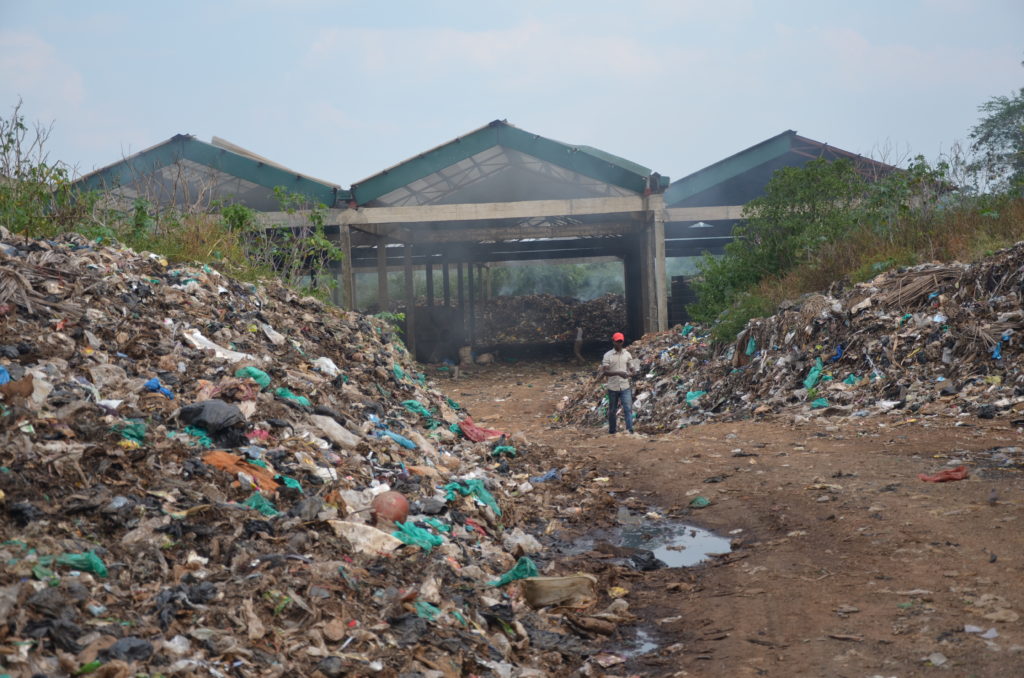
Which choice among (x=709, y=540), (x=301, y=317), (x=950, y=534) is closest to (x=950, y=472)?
(x=950, y=534)

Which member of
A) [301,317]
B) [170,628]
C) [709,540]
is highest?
[301,317]

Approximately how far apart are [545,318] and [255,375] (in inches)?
810

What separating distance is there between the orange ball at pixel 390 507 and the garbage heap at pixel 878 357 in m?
5.36

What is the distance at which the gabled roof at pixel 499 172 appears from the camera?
52.5 feet

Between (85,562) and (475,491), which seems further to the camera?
(475,491)

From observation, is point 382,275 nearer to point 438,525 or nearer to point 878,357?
point 878,357

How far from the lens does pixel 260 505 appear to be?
3.92 m

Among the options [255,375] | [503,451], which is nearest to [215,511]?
[255,375]

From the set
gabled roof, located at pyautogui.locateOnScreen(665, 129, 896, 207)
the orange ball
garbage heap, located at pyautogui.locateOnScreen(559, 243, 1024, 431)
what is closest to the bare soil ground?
garbage heap, located at pyautogui.locateOnScreen(559, 243, 1024, 431)

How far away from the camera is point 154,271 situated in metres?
7.36

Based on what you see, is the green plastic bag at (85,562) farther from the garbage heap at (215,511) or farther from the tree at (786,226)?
the tree at (786,226)

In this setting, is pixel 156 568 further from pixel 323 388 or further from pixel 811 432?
pixel 811 432

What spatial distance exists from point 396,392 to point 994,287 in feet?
21.2

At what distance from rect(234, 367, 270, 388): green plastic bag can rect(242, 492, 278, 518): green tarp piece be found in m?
1.83
